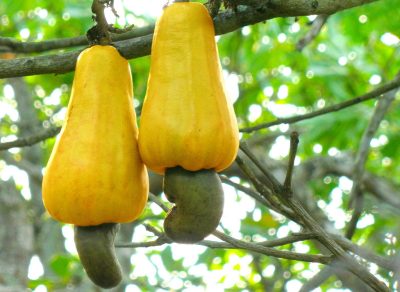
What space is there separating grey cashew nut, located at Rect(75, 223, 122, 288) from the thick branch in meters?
0.39

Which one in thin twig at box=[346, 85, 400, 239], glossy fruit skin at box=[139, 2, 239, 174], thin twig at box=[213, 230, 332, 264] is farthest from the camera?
thin twig at box=[346, 85, 400, 239]

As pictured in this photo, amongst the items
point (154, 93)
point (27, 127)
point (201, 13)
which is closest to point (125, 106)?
point (154, 93)

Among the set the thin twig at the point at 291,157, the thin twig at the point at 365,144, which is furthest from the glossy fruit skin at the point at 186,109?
the thin twig at the point at 365,144

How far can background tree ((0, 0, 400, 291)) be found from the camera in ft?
5.71

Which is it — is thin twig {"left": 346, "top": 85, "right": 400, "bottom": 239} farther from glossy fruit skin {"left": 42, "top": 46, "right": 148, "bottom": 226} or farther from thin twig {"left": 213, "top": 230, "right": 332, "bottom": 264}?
glossy fruit skin {"left": 42, "top": 46, "right": 148, "bottom": 226}

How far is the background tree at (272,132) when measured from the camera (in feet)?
5.71

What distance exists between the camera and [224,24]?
1704 millimetres

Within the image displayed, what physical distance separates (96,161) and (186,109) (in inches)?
7.3

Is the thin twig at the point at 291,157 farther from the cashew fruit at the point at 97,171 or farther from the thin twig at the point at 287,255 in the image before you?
the cashew fruit at the point at 97,171

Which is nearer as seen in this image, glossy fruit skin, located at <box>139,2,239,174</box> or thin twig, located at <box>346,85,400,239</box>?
glossy fruit skin, located at <box>139,2,239,174</box>

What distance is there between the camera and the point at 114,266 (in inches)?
60.1

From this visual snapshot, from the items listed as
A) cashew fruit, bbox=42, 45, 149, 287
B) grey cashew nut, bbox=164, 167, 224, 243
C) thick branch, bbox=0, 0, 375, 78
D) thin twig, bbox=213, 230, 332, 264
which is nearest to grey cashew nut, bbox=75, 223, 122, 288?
cashew fruit, bbox=42, 45, 149, 287

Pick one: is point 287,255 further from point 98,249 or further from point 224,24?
point 224,24

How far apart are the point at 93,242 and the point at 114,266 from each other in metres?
0.07
